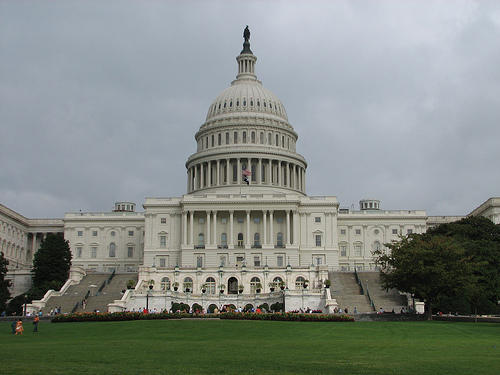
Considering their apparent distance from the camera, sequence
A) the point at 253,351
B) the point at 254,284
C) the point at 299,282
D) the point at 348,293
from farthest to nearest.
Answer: the point at 254,284
the point at 299,282
the point at 348,293
the point at 253,351

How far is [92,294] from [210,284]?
52.8 ft

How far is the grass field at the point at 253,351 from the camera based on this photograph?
78.2 ft

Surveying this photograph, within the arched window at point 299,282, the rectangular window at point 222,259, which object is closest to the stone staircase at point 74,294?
the rectangular window at point 222,259

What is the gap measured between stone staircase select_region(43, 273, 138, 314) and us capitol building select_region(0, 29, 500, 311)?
95.1 inches

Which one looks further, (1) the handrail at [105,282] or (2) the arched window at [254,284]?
(2) the arched window at [254,284]

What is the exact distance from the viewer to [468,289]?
205 ft

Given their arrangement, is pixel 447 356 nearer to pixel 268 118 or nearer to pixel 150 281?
pixel 150 281

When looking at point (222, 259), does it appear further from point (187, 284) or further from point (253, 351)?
point (253, 351)

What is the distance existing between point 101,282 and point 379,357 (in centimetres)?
6924

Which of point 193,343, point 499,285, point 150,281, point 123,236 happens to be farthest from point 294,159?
point 193,343

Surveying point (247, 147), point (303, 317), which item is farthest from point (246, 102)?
point (303, 317)

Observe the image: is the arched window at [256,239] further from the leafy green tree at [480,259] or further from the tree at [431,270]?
the tree at [431,270]

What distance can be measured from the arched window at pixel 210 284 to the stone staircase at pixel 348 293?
52.2ft

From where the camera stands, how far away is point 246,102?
13500 cm
